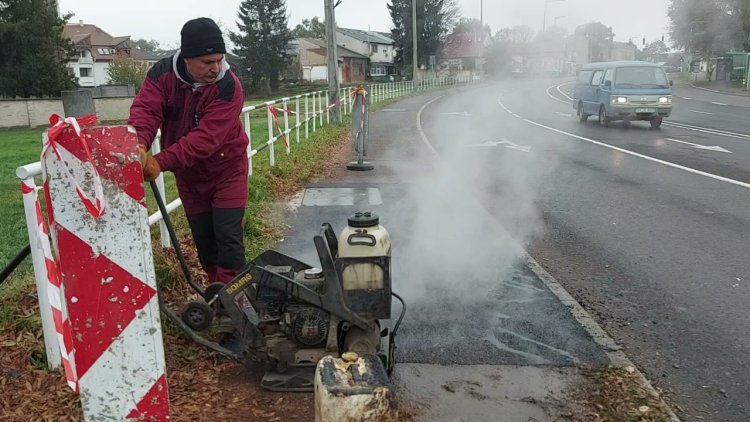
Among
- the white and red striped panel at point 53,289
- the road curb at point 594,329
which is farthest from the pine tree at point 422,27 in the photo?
the white and red striped panel at point 53,289

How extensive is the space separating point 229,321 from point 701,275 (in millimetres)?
3931

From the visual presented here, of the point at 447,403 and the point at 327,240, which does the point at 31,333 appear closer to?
the point at 327,240

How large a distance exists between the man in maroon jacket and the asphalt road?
249 centimetres

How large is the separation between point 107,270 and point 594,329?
3080 millimetres

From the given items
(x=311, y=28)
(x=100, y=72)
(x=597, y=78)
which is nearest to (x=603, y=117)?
(x=597, y=78)

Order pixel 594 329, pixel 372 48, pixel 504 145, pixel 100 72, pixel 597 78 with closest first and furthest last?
pixel 594 329
pixel 504 145
pixel 597 78
pixel 100 72
pixel 372 48

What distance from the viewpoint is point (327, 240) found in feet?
11.5

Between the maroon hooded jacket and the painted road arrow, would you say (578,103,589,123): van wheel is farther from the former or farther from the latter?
the maroon hooded jacket

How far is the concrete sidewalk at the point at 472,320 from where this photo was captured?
3316 millimetres

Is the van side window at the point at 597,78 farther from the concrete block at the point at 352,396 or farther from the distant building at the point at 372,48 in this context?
the distant building at the point at 372,48

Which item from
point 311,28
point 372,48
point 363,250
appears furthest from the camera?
point 311,28

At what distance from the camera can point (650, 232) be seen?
22.2 ft

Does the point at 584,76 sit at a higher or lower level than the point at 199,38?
lower

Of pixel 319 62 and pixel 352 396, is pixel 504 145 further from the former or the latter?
pixel 319 62
